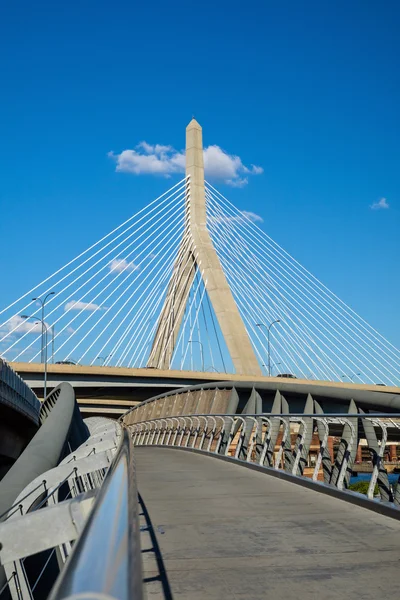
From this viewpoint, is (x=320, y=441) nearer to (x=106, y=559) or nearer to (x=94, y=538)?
(x=94, y=538)

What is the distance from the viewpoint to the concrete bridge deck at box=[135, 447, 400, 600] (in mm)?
4171

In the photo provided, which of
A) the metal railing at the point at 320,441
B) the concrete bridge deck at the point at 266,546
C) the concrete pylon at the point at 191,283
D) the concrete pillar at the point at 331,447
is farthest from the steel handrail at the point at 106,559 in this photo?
the concrete pylon at the point at 191,283

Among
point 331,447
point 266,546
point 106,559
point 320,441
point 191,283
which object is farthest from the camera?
point 191,283

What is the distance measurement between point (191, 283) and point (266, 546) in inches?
1592

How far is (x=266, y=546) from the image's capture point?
529 centimetres

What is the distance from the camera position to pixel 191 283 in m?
45.6

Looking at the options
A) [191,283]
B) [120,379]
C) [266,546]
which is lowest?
[266,546]

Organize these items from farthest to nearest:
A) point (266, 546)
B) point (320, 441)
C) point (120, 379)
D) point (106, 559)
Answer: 1. point (120, 379)
2. point (320, 441)
3. point (266, 546)
4. point (106, 559)

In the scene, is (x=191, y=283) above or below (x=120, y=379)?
above

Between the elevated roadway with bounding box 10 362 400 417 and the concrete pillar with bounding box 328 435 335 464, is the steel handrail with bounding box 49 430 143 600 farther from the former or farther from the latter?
the elevated roadway with bounding box 10 362 400 417

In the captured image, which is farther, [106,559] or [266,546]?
[266,546]

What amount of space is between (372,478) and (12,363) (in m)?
43.4

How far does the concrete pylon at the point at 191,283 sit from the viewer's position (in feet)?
141

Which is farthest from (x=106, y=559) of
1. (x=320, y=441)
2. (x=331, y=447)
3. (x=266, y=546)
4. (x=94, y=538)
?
(x=320, y=441)
